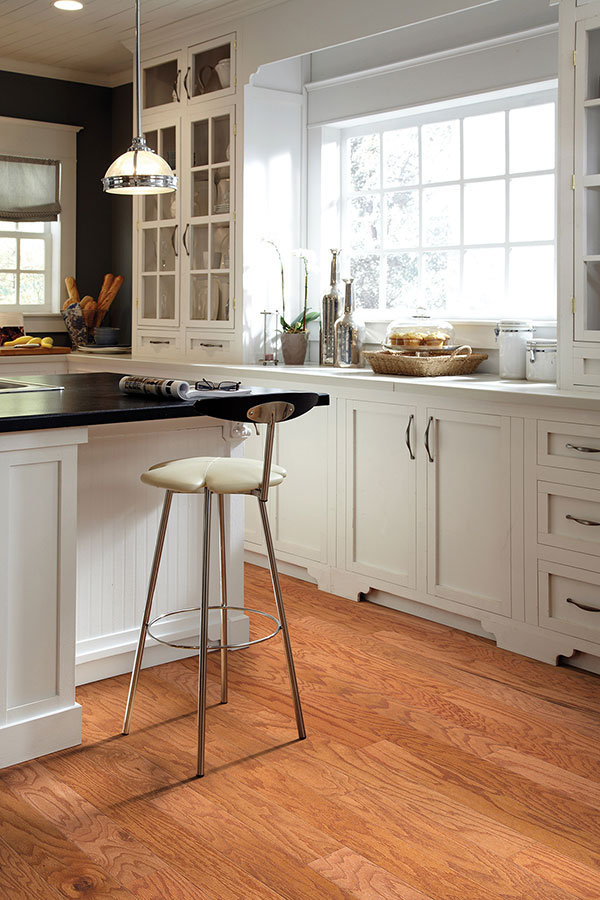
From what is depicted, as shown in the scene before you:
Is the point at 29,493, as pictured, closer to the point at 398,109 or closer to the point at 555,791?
the point at 555,791

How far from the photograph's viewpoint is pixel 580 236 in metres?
3.21

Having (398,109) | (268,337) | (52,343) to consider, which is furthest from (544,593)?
(52,343)

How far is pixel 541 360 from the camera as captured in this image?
3.65 meters

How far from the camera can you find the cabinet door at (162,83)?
4895 millimetres

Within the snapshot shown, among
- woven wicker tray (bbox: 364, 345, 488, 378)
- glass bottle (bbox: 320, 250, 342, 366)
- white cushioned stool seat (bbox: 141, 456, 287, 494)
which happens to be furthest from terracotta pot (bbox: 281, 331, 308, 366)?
white cushioned stool seat (bbox: 141, 456, 287, 494)

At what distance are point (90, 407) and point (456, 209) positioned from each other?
245 centimetres

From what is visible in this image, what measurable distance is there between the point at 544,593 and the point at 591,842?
47.1 inches

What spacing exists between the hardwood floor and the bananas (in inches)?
115

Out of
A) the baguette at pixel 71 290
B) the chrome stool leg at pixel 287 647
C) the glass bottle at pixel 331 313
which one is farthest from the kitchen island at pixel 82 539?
the baguette at pixel 71 290

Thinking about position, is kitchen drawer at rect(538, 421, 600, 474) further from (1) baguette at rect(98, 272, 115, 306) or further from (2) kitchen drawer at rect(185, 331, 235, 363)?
(1) baguette at rect(98, 272, 115, 306)

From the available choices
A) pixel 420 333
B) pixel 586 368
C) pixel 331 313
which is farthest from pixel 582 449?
pixel 331 313

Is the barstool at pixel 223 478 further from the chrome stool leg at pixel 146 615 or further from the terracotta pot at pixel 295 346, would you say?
the terracotta pot at pixel 295 346

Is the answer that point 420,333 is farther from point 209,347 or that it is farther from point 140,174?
point 140,174

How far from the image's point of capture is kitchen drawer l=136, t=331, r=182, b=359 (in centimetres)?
511
